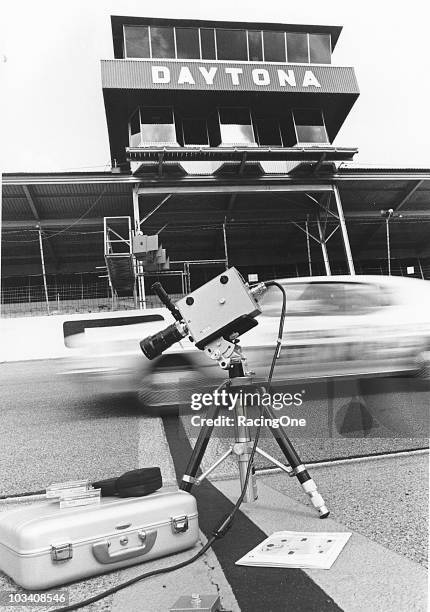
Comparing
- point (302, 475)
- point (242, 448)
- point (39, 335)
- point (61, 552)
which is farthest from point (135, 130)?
point (61, 552)

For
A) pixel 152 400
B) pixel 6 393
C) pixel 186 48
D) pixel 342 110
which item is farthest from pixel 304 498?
pixel 186 48

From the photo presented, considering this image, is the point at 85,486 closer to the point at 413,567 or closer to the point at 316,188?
the point at 413,567

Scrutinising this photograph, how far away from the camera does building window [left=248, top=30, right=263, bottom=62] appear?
6.28 ft

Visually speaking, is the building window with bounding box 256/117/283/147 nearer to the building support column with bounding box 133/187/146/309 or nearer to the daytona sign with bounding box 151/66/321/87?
the daytona sign with bounding box 151/66/321/87

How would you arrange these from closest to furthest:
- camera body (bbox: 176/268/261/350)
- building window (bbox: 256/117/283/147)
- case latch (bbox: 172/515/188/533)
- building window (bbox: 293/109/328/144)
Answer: case latch (bbox: 172/515/188/533) → camera body (bbox: 176/268/261/350) → building window (bbox: 256/117/283/147) → building window (bbox: 293/109/328/144)

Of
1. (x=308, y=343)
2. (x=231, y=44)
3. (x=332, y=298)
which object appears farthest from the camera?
(x=332, y=298)

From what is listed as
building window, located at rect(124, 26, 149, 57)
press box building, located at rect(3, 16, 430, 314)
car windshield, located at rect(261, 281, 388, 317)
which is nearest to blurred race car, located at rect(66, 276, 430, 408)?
car windshield, located at rect(261, 281, 388, 317)

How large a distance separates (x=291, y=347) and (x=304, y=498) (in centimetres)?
63

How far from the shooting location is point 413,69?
1765mm

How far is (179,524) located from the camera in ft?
4.14

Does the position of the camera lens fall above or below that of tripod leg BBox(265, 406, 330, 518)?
above

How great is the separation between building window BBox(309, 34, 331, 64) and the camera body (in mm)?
978

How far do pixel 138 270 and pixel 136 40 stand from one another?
0.86 metres

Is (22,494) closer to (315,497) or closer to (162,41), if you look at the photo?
(315,497)
